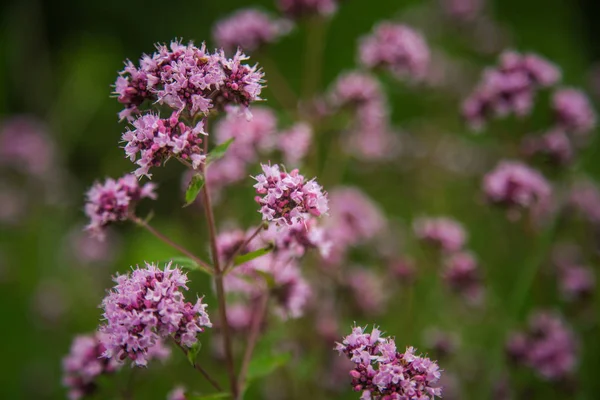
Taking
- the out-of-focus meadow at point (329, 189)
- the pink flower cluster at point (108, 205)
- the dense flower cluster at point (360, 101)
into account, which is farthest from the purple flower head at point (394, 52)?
the pink flower cluster at point (108, 205)

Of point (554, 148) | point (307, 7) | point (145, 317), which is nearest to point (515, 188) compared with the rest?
point (554, 148)

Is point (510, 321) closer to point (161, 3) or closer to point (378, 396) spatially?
point (378, 396)

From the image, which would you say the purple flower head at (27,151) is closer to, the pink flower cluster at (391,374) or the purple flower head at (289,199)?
the purple flower head at (289,199)

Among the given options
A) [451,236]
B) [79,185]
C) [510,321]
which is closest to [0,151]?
[79,185]

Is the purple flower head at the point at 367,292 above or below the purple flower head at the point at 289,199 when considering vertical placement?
above

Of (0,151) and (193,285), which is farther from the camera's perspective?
(0,151)

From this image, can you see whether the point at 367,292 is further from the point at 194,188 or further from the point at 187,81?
the point at 187,81

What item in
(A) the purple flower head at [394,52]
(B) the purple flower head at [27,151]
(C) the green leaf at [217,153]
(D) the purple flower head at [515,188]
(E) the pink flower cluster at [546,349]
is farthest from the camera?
(B) the purple flower head at [27,151]
